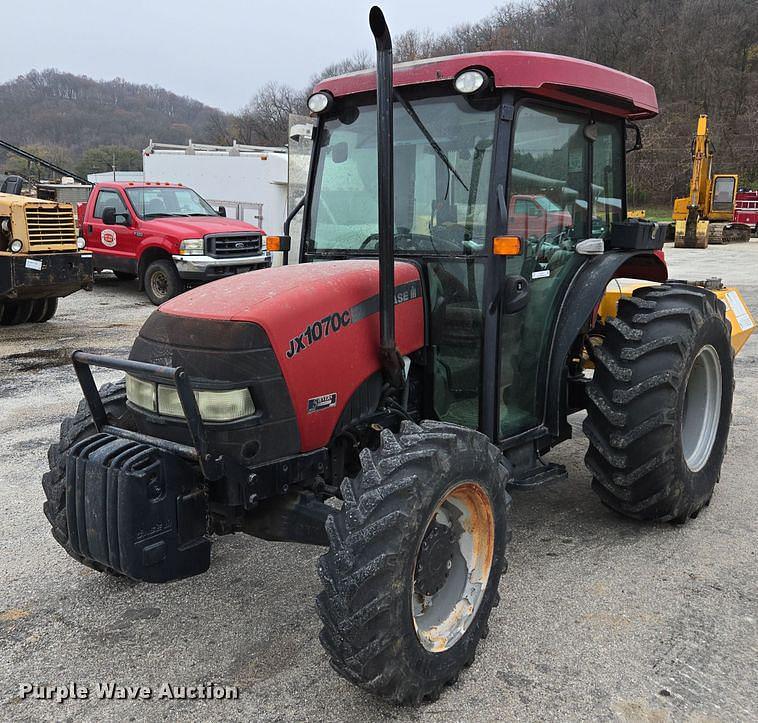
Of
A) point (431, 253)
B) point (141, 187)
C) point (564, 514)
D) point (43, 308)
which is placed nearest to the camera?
point (431, 253)

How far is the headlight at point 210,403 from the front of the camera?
8.11 feet

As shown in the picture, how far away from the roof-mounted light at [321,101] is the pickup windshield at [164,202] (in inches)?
389

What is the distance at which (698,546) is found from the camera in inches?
144

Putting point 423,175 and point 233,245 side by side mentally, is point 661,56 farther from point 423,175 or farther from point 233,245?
point 423,175

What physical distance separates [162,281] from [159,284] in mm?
97

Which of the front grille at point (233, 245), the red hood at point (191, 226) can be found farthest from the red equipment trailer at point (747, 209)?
the red hood at point (191, 226)

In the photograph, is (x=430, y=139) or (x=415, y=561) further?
(x=430, y=139)

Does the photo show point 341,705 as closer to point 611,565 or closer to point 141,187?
point 611,565

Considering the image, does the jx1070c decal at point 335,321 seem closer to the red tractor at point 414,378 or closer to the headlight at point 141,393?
the red tractor at point 414,378

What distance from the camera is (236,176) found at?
55.1ft

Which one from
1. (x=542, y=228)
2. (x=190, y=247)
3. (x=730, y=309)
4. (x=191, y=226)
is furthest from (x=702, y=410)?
(x=191, y=226)

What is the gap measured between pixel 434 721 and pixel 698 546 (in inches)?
75.1

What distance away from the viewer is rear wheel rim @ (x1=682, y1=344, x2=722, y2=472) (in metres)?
4.07

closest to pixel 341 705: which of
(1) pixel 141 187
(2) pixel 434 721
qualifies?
(2) pixel 434 721
